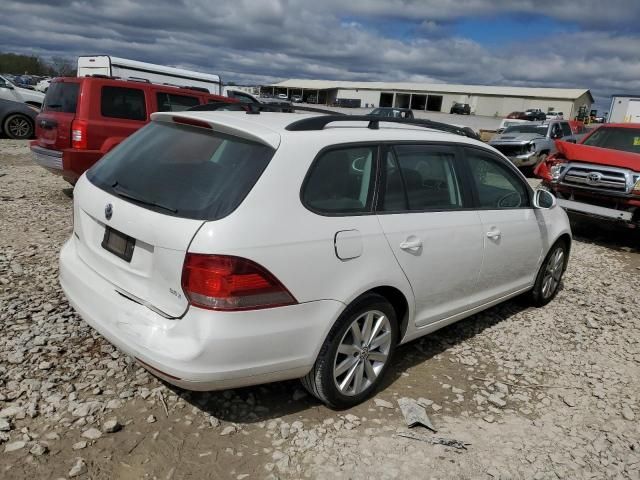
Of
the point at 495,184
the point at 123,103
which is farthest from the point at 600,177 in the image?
the point at 123,103

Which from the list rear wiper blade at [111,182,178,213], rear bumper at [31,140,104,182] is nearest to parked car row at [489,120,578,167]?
rear bumper at [31,140,104,182]

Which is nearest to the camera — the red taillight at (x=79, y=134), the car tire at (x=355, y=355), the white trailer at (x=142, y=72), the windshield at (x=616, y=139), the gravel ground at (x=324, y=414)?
the gravel ground at (x=324, y=414)

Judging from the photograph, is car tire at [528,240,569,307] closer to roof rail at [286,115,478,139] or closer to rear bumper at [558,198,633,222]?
roof rail at [286,115,478,139]

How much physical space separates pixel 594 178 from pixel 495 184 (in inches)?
177

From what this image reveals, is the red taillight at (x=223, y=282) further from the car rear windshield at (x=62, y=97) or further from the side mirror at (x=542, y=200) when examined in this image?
the car rear windshield at (x=62, y=97)

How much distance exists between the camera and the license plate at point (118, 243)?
2768 millimetres

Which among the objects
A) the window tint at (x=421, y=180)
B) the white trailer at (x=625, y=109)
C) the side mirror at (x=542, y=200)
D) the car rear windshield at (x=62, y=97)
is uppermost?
the white trailer at (x=625, y=109)

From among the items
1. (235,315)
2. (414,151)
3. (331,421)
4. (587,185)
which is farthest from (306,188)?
(587,185)

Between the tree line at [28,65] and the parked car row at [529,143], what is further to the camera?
the tree line at [28,65]

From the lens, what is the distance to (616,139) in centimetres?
902

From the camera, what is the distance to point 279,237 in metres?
2.58

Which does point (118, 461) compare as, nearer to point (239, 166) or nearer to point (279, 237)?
point (279, 237)

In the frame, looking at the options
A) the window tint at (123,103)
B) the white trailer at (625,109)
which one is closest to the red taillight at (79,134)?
the window tint at (123,103)

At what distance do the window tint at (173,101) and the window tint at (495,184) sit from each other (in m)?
5.54
